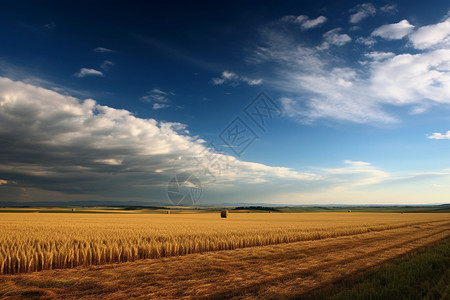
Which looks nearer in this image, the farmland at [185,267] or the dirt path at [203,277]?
the dirt path at [203,277]

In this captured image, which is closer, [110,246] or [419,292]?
[419,292]

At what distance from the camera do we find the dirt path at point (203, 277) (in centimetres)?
790

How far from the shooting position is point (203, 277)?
31.4ft

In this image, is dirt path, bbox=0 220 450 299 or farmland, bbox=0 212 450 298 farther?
farmland, bbox=0 212 450 298

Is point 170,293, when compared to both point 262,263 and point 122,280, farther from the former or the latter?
point 262,263

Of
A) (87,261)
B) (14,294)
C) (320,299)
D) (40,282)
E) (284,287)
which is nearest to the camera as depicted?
(320,299)

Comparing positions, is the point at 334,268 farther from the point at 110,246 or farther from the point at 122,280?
the point at 110,246

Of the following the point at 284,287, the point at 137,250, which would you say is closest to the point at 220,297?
the point at 284,287

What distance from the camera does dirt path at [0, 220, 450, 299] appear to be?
25.9 ft

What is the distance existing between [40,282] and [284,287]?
761 cm

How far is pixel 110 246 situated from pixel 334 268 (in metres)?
9.56

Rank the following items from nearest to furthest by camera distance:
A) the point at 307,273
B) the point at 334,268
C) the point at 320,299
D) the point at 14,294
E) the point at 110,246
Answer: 1. the point at 320,299
2. the point at 14,294
3. the point at 307,273
4. the point at 334,268
5. the point at 110,246

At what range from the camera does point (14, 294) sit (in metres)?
7.82

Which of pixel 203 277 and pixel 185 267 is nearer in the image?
pixel 203 277
